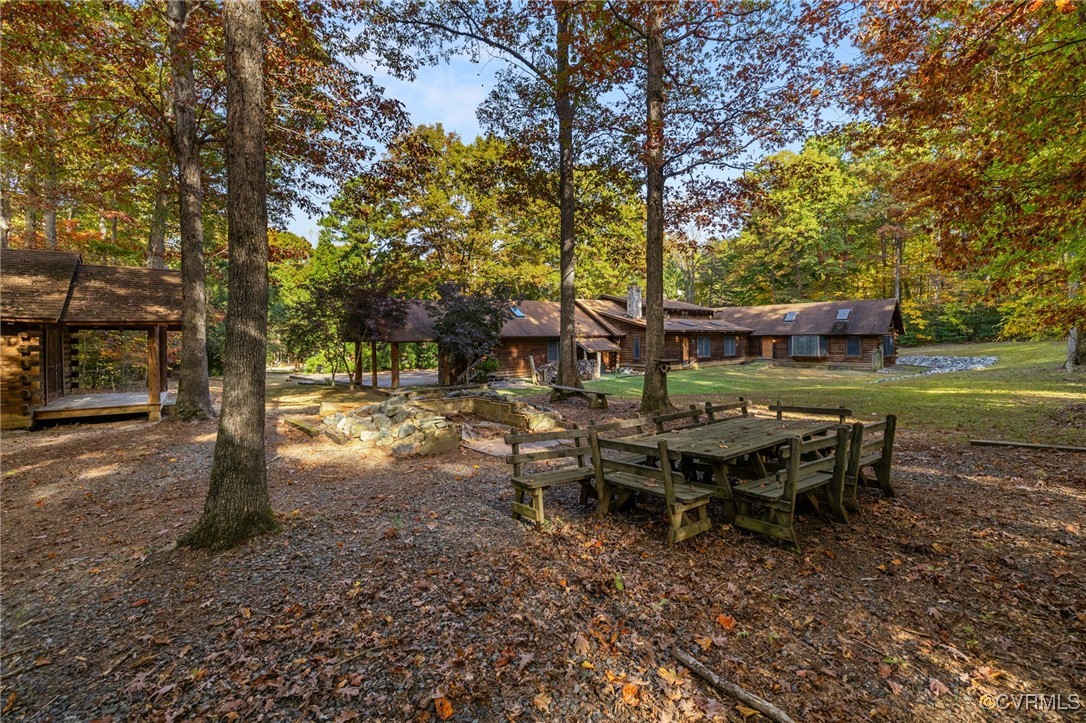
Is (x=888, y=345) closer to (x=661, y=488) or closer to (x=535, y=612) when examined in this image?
(x=661, y=488)

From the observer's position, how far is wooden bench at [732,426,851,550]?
4.66m

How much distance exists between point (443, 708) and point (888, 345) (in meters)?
37.6

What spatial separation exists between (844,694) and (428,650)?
268 centimetres

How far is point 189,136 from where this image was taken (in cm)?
1218

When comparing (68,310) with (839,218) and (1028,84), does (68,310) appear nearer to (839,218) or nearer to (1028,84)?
(1028,84)

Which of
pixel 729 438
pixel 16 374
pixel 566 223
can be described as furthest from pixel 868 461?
pixel 16 374

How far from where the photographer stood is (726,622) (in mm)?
3637

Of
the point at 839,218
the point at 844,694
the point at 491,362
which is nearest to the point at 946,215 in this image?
the point at 844,694

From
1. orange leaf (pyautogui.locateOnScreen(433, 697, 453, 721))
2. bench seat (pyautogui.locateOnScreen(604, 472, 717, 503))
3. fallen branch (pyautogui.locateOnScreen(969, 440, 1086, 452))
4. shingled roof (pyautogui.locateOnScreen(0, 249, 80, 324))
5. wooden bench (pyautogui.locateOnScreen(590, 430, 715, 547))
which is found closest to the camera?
orange leaf (pyautogui.locateOnScreen(433, 697, 453, 721))

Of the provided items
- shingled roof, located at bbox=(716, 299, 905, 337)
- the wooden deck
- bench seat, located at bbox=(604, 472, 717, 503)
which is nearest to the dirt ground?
bench seat, located at bbox=(604, 472, 717, 503)

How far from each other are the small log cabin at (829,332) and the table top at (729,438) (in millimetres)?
28583

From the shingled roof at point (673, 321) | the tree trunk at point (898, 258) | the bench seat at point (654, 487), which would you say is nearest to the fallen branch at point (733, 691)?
the bench seat at point (654, 487)

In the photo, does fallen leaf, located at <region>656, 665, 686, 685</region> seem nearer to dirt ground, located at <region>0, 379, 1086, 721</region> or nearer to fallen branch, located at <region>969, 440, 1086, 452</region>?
dirt ground, located at <region>0, 379, 1086, 721</region>

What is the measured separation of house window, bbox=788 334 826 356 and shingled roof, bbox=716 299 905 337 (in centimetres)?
55
